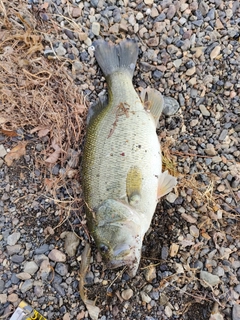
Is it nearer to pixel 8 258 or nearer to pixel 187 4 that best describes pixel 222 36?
pixel 187 4

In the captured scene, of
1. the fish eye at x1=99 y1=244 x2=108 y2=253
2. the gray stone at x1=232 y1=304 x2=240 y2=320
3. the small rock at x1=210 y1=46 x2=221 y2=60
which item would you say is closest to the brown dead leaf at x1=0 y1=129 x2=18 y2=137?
the fish eye at x1=99 y1=244 x2=108 y2=253

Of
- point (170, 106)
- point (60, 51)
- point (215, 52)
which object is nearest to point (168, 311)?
point (170, 106)

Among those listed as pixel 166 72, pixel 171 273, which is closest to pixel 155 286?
pixel 171 273

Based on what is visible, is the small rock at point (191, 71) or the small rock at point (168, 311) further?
the small rock at point (191, 71)

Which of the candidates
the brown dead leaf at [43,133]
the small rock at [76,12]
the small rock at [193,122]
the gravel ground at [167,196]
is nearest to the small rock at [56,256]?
the gravel ground at [167,196]

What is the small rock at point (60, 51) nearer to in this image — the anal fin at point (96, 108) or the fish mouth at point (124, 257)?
the anal fin at point (96, 108)

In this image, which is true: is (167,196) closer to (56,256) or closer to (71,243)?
(71,243)
